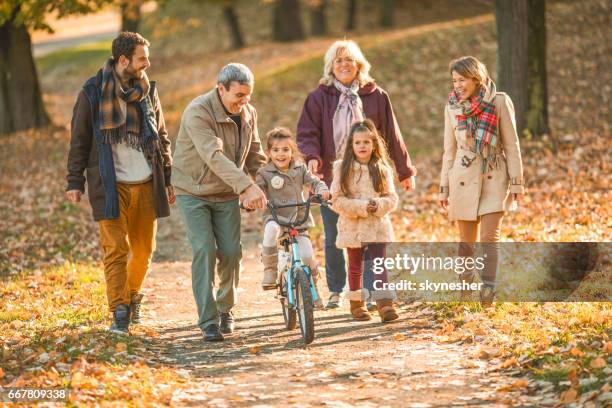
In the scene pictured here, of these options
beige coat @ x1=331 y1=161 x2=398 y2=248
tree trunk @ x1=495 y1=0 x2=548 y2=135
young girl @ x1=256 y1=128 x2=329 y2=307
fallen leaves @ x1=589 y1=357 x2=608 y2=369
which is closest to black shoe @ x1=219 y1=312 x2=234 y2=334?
young girl @ x1=256 y1=128 x2=329 y2=307

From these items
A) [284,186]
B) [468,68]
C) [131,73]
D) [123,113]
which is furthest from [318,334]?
[131,73]

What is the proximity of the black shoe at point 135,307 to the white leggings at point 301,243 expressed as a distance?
1.31 metres

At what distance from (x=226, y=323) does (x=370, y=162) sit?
189cm

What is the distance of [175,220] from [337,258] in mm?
7389

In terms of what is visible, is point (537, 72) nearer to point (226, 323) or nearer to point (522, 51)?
point (522, 51)

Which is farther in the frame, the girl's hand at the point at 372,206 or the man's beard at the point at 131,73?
the girl's hand at the point at 372,206

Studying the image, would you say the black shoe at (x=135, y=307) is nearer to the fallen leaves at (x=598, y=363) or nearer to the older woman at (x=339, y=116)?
the older woman at (x=339, y=116)

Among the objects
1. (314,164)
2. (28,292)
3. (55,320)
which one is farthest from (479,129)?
(28,292)

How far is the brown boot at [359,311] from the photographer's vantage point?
8.39 m

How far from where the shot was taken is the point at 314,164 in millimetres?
8727

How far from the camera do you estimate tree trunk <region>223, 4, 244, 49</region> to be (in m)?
37.9

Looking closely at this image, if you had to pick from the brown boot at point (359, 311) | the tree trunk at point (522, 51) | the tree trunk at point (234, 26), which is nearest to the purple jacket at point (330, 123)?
the brown boot at point (359, 311)

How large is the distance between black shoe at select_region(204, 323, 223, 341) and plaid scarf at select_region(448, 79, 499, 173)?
2694 mm

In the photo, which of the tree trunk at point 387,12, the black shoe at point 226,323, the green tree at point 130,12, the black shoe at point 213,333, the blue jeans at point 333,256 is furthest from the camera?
the tree trunk at point 387,12
